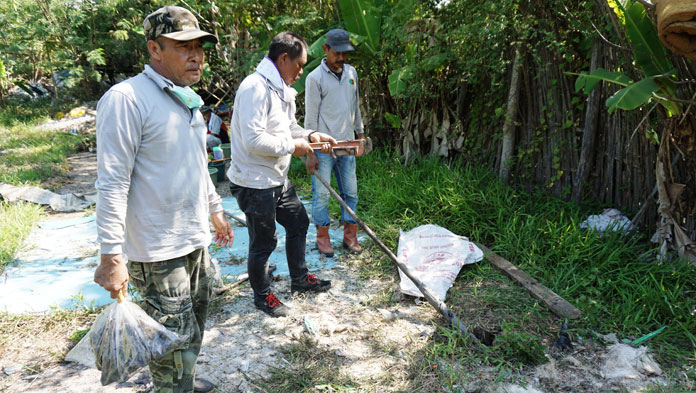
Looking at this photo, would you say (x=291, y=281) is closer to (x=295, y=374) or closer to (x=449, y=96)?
(x=295, y=374)

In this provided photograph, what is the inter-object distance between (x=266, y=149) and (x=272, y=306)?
118 cm

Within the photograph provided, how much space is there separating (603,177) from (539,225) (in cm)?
84

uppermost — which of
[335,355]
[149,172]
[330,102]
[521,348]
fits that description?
[330,102]

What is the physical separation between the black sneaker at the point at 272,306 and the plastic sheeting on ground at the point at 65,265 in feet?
2.37

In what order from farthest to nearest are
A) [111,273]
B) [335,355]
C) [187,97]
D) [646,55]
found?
[646,55]
[335,355]
[187,97]
[111,273]

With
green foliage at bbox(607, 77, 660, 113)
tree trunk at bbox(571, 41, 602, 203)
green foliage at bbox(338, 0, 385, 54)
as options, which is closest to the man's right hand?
green foliage at bbox(607, 77, 660, 113)

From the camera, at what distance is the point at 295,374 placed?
2604 mm

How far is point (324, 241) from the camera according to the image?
4324 mm

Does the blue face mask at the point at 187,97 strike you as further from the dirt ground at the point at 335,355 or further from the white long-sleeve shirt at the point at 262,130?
the dirt ground at the point at 335,355

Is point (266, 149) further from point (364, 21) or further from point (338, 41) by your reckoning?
point (364, 21)

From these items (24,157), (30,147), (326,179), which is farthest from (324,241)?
(30,147)

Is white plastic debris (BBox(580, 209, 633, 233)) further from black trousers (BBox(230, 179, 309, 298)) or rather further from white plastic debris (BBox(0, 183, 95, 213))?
white plastic debris (BBox(0, 183, 95, 213))

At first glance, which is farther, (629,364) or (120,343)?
(629,364)

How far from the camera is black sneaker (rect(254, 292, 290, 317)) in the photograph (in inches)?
128
